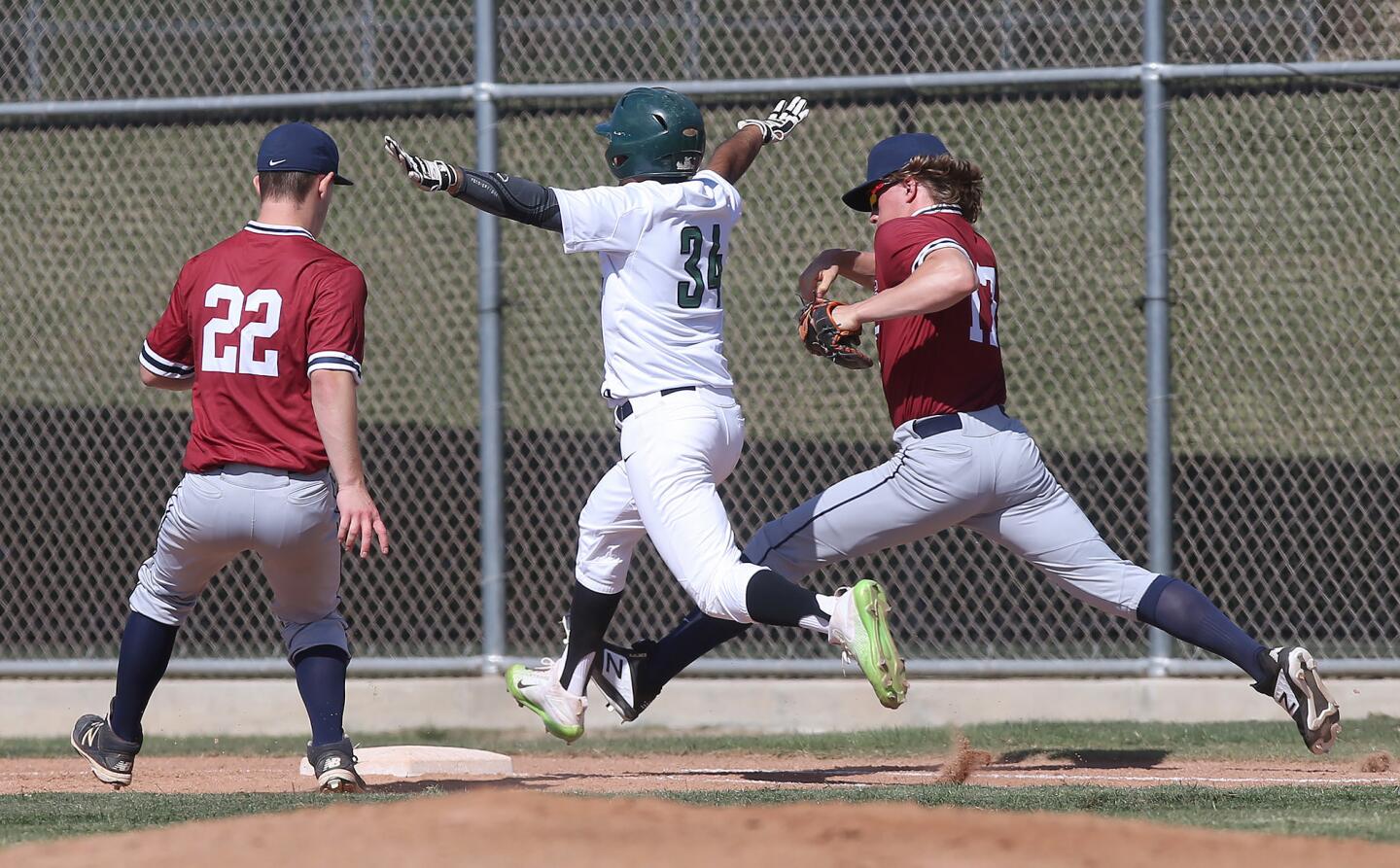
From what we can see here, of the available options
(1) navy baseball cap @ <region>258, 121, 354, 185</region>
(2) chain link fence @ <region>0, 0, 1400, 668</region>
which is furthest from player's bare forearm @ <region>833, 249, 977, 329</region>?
(2) chain link fence @ <region>0, 0, 1400, 668</region>

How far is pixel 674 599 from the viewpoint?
866 centimetres

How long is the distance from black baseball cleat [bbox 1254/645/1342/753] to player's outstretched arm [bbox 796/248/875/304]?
1.70 m

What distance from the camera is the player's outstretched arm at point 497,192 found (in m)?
4.46

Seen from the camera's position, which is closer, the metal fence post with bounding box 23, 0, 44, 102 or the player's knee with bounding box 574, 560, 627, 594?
the player's knee with bounding box 574, 560, 627, 594

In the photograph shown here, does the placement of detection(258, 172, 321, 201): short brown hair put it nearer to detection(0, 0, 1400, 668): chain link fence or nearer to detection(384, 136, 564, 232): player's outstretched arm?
detection(384, 136, 564, 232): player's outstretched arm

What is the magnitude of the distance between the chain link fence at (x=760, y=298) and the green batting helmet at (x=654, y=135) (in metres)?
2.05

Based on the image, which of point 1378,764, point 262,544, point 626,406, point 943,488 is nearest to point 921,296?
point 943,488

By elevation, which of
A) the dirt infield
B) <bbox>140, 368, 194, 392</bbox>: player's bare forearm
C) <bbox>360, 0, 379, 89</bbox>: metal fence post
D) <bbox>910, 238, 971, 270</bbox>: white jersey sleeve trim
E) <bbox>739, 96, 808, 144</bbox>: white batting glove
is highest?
<bbox>360, 0, 379, 89</bbox>: metal fence post

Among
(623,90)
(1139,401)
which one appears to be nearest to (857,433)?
(1139,401)

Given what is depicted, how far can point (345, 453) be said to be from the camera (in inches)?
174

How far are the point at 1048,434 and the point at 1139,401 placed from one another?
724 mm

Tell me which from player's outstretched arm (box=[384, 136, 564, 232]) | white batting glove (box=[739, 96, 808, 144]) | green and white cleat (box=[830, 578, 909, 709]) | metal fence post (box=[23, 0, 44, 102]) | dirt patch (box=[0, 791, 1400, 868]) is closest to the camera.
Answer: dirt patch (box=[0, 791, 1400, 868])

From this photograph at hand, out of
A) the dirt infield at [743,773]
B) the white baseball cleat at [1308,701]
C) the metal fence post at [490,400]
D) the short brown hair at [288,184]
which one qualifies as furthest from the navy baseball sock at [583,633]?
the white baseball cleat at [1308,701]

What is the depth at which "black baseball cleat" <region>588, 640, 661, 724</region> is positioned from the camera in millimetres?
5137
